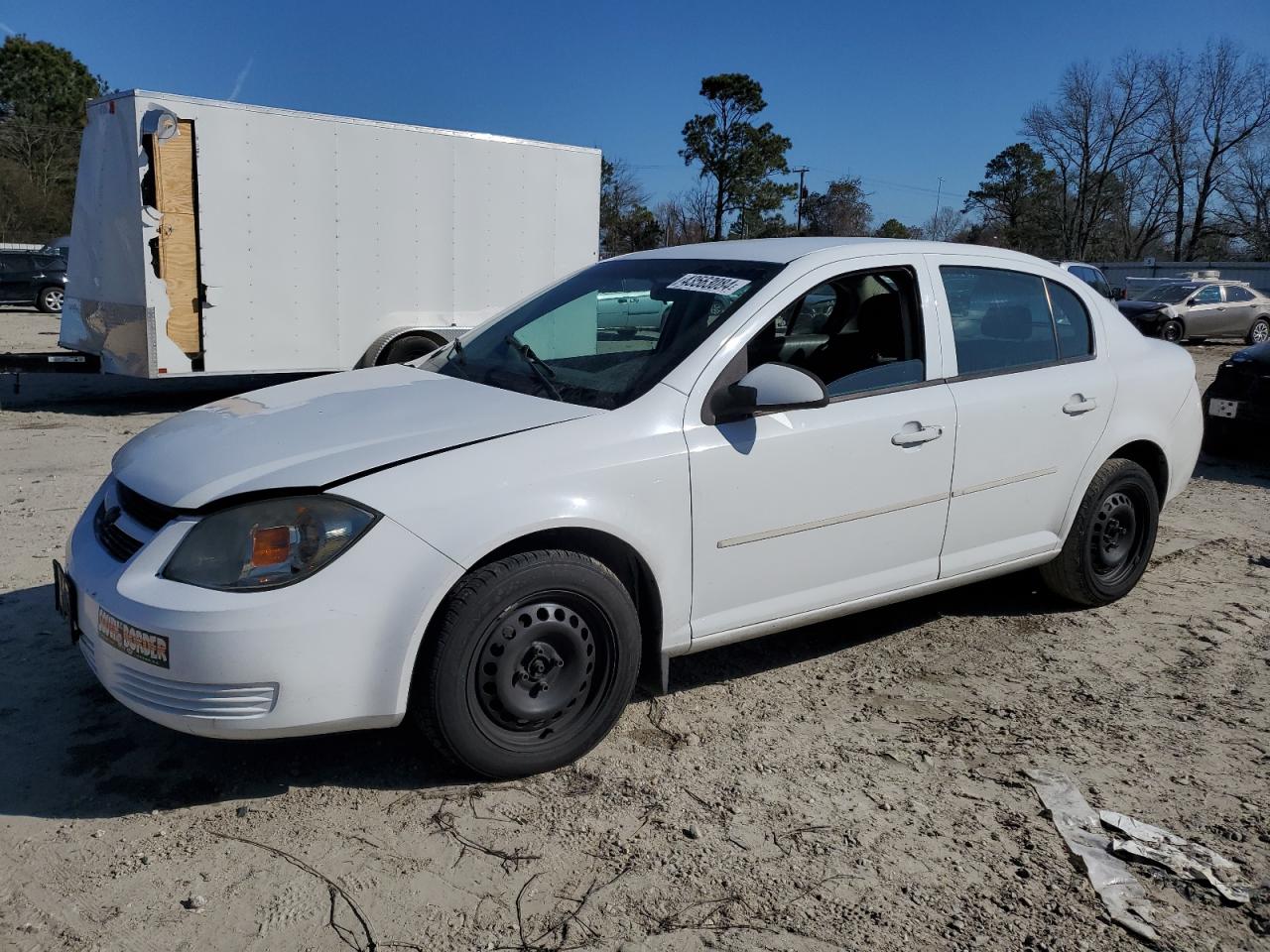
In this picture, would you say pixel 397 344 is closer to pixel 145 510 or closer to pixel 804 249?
pixel 804 249

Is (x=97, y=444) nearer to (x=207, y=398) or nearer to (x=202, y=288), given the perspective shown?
(x=202, y=288)

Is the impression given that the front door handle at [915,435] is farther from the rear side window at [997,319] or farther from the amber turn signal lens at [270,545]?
the amber turn signal lens at [270,545]

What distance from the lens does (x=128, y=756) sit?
3316mm

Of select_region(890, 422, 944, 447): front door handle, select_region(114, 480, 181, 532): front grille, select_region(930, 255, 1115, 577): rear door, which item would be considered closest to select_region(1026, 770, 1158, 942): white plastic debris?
select_region(930, 255, 1115, 577): rear door

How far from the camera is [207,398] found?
1188 centimetres

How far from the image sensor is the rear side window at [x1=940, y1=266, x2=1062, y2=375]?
164 inches

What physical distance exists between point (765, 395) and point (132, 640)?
6.70 feet

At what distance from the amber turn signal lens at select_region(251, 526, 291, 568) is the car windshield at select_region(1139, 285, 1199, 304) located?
80.1 feet

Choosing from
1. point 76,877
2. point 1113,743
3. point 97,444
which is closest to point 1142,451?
point 1113,743


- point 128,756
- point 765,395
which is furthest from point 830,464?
point 128,756

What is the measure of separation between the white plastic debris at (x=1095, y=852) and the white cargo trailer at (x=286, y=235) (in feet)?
27.7

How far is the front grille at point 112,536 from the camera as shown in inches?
118

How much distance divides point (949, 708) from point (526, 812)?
5.72 feet

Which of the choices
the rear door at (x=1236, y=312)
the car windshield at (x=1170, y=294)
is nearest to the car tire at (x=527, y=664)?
the car windshield at (x=1170, y=294)
